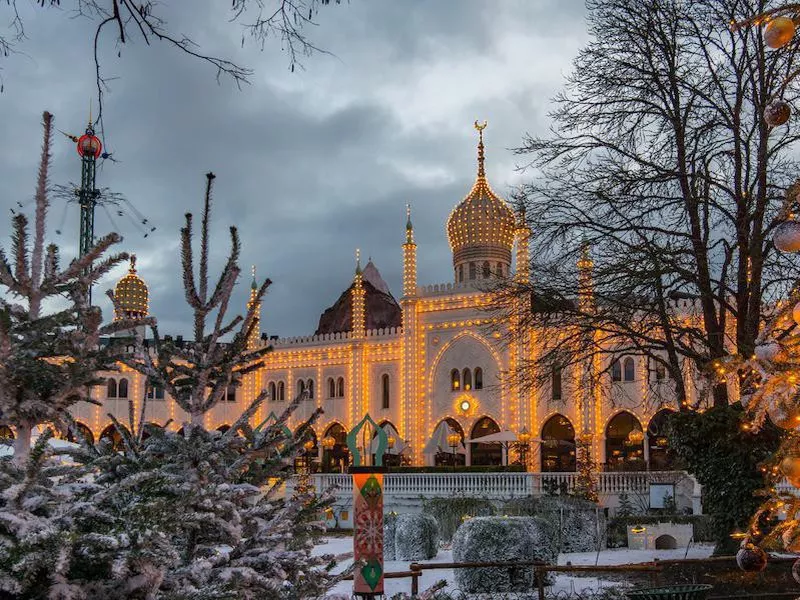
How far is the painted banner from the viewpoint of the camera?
845 cm

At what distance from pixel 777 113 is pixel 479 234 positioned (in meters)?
36.5

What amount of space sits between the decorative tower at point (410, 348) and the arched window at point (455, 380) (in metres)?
1.64

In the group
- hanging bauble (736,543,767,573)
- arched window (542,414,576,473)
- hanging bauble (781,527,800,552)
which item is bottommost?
hanging bauble (736,543,767,573)

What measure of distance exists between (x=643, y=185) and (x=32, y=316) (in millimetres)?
11688

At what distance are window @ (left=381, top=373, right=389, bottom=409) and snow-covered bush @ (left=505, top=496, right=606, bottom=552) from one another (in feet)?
70.9

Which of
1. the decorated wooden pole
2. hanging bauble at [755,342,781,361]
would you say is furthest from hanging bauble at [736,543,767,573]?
the decorated wooden pole

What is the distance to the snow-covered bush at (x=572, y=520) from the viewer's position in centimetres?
2017

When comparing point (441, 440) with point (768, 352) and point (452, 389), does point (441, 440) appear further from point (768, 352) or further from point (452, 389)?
point (768, 352)

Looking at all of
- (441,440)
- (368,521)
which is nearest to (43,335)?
(368,521)

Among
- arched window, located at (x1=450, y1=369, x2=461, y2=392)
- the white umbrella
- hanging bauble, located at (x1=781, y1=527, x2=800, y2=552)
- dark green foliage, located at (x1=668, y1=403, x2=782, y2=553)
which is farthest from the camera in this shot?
arched window, located at (x1=450, y1=369, x2=461, y2=392)

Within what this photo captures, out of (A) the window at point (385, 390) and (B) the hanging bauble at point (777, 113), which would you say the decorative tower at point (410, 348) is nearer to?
(A) the window at point (385, 390)

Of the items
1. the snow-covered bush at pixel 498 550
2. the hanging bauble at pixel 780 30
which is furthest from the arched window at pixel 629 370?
the hanging bauble at pixel 780 30

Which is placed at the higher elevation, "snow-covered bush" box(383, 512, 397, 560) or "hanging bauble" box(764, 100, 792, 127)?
"hanging bauble" box(764, 100, 792, 127)

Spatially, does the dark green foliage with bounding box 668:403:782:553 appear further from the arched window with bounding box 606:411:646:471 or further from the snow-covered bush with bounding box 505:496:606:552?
the arched window with bounding box 606:411:646:471
